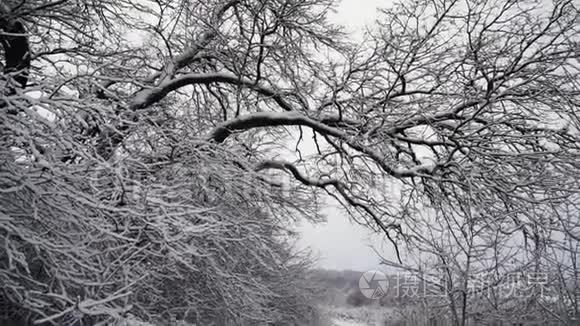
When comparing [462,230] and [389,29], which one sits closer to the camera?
[462,230]

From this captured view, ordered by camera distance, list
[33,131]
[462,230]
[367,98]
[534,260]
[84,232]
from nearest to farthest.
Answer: [33,131] < [84,232] < [534,260] < [462,230] < [367,98]

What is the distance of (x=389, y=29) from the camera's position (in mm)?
6715

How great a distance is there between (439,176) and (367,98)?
178cm

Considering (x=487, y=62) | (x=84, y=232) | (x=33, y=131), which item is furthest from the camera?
(x=487, y=62)

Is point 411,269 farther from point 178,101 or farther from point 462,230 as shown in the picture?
point 178,101

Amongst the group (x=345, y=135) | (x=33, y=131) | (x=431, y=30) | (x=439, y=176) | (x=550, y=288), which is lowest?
(x=550, y=288)

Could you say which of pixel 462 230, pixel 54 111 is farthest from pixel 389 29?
pixel 54 111

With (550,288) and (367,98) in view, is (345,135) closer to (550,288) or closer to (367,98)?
(367,98)

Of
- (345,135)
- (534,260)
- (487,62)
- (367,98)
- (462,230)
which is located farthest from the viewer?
(367,98)

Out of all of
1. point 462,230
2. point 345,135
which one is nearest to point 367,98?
point 345,135

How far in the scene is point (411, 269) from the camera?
499cm

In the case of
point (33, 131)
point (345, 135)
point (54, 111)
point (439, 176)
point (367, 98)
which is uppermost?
point (367, 98)

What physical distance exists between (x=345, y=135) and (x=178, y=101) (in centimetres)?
360

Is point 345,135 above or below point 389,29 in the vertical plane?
below
